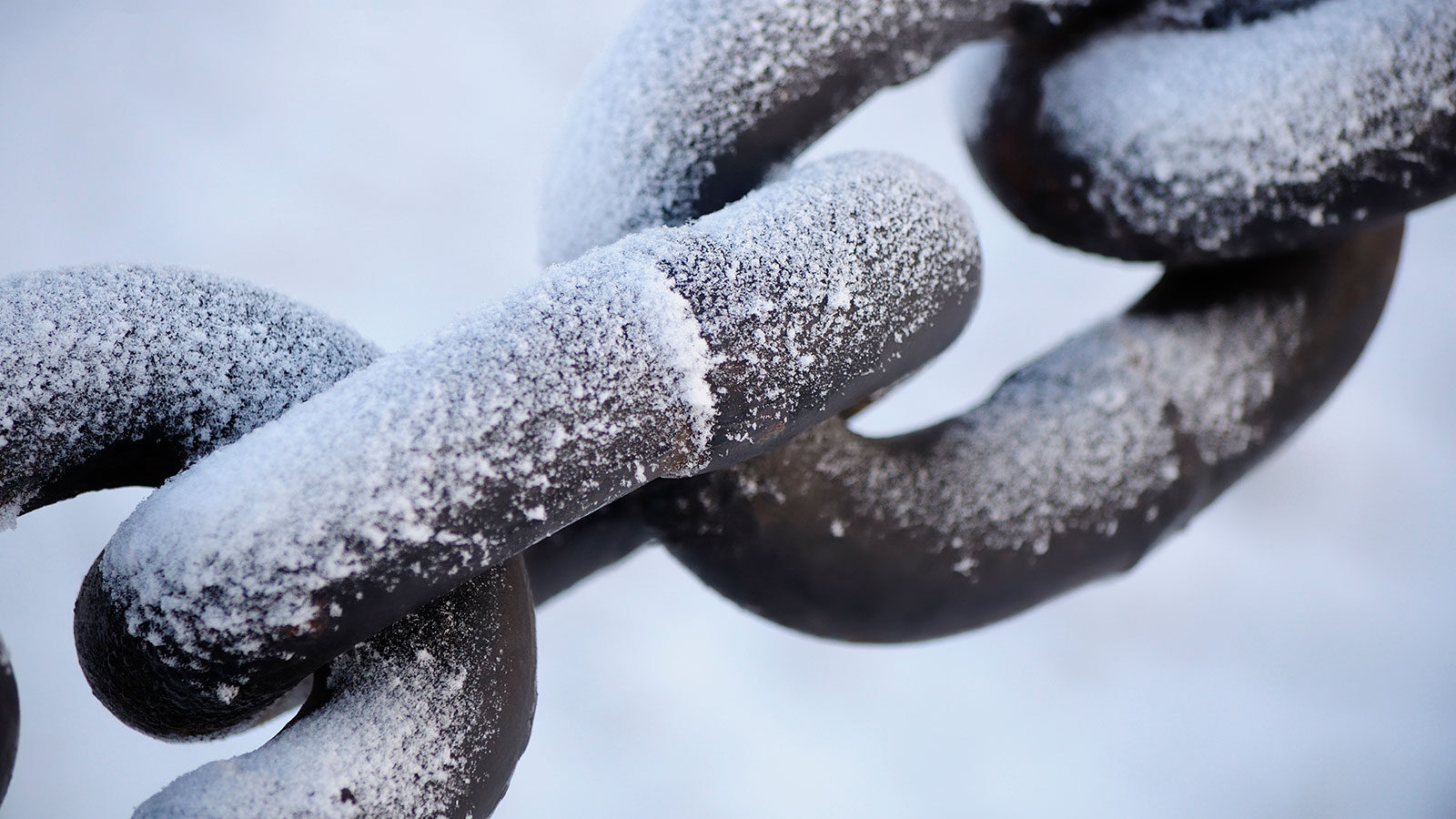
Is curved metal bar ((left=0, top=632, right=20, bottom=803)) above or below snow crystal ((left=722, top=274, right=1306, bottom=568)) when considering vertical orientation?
above

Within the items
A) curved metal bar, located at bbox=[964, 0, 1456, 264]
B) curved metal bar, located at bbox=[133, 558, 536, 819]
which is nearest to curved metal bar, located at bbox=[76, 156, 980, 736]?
curved metal bar, located at bbox=[133, 558, 536, 819]

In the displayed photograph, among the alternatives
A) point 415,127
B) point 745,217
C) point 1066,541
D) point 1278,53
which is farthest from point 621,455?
point 415,127

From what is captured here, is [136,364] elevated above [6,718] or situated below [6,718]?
above

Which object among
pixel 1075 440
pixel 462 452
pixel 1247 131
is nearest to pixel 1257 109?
pixel 1247 131

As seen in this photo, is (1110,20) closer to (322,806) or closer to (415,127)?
(322,806)

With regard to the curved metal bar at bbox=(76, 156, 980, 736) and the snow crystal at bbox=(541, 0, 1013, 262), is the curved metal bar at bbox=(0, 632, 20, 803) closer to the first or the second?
the curved metal bar at bbox=(76, 156, 980, 736)

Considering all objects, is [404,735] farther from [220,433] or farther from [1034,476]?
[1034,476]
